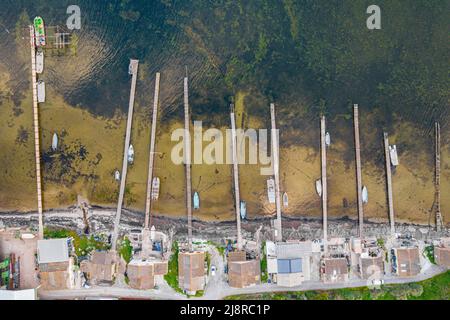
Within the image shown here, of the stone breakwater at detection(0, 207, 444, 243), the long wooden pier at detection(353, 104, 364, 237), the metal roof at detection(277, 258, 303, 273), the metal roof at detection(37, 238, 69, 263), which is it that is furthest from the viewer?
the stone breakwater at detection(0, 207, 444, 243)

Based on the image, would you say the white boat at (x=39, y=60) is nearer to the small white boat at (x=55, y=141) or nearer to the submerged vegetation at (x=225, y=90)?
the submerged vegetation at (x=225, y=90)

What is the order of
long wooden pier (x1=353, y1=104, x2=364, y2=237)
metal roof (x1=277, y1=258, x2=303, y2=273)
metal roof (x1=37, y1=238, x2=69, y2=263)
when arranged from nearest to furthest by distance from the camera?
1. metal roof (x1=37, y1=238, x2=69, y2=263)
2. metal roof (x1=277, y1=258, x2=303, y2=273)
3. long wooden pier (x1=353, y1=104, x2=364, y2=237)

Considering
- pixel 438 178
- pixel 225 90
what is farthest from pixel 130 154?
pixel 438 178

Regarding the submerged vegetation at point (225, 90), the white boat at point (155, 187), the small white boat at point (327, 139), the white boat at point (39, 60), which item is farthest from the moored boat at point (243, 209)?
the white boat at point (39, 60)

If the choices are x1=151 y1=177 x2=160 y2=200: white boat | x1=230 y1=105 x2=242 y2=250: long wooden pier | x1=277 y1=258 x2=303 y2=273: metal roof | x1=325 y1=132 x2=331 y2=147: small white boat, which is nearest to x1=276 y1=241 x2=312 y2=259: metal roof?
x1=277 y1=258 x2=303 y2=273: metal roof

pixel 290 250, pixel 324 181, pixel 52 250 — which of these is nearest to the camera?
pixel 52 250

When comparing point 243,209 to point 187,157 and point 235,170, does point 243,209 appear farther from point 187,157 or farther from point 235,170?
point 187,157

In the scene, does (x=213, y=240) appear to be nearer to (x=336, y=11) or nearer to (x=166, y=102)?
(x=166, y=102)

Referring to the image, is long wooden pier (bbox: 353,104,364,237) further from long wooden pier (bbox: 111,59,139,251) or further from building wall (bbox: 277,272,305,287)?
long wooden pier (bbox: 111,59,139,251)

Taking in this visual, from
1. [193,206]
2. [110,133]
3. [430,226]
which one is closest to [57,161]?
[110,133]
